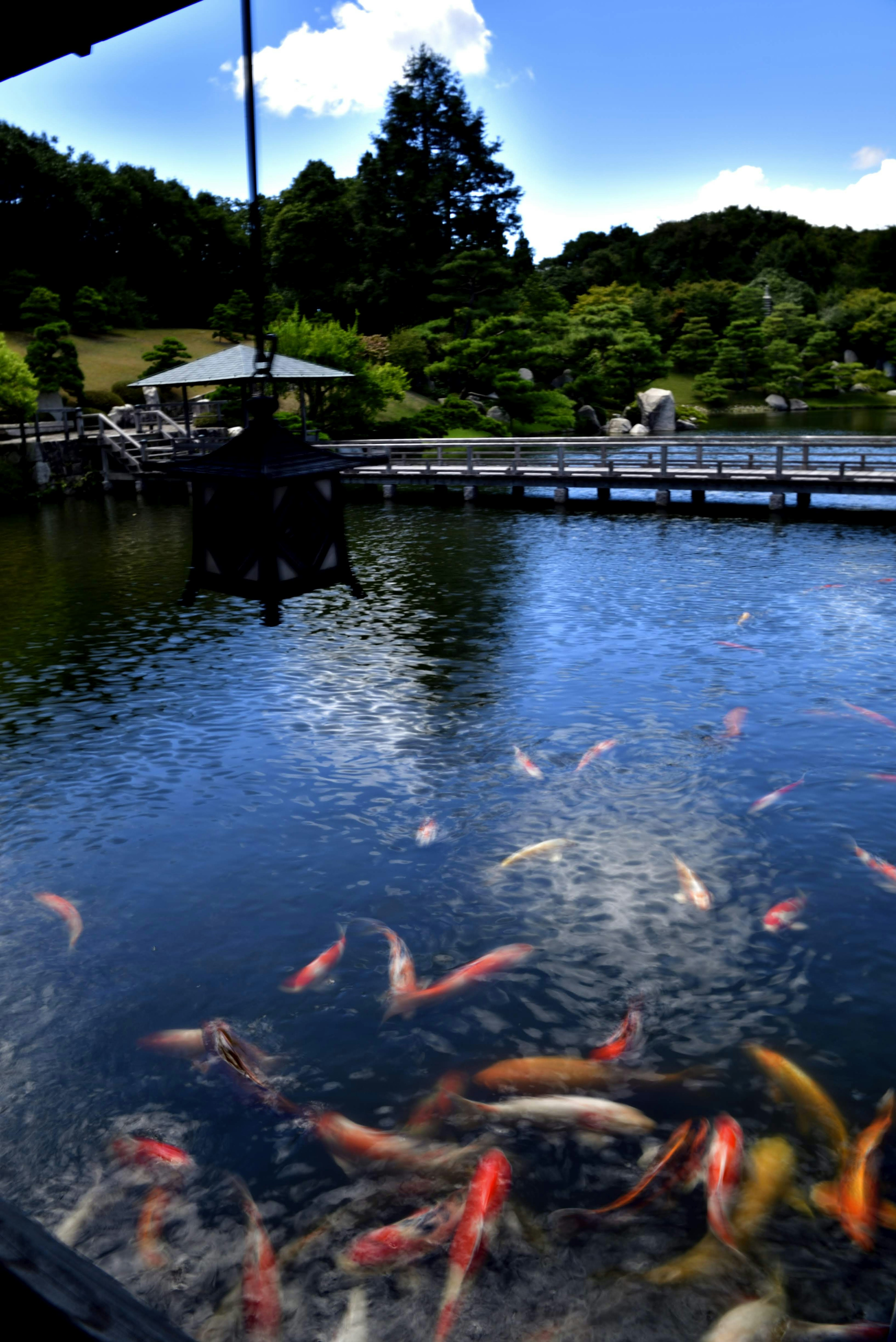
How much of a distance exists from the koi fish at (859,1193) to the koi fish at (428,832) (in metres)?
5.17

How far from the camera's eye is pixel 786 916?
937 centimetres

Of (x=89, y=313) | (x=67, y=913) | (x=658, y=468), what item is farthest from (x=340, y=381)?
(x=67, y=913)

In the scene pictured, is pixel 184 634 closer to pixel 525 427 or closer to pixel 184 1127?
pixel 184 1127

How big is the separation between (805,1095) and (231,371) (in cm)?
2912

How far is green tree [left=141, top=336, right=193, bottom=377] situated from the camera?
4769cm

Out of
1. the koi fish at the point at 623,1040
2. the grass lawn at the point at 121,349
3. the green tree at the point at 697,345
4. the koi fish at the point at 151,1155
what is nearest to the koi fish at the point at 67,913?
the koi fish at the point at 151,1155

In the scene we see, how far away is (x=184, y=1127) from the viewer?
23.2 feet

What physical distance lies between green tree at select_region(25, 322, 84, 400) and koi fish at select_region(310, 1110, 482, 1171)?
42287 mm

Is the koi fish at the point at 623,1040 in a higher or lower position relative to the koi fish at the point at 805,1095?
higher

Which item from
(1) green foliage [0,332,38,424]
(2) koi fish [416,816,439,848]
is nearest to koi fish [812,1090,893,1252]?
(2) koi fish [416,816,439,848]

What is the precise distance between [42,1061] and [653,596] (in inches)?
625

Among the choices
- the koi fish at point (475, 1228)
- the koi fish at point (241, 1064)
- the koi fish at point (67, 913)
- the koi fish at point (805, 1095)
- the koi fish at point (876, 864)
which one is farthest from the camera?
the koi fish at point (876, 864)

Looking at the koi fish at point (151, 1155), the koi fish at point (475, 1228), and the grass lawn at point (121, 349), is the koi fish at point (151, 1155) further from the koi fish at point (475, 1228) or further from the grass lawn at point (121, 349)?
the grass lawn at point (121, 349)

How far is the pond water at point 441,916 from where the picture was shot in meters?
6.12
